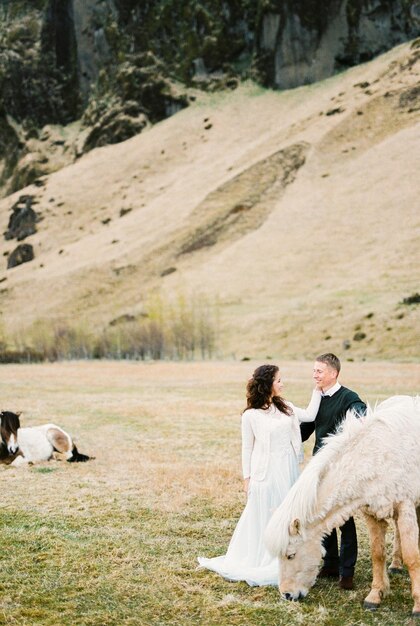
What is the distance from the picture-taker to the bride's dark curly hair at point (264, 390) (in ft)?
28.5

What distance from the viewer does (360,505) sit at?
7.61 m

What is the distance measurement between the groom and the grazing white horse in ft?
2.22

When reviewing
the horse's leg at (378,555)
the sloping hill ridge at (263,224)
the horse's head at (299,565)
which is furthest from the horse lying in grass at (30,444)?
the sloping hill ridge at (263,224)

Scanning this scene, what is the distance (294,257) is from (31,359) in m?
39.8

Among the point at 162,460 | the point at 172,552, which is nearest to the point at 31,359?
the point at 162,460

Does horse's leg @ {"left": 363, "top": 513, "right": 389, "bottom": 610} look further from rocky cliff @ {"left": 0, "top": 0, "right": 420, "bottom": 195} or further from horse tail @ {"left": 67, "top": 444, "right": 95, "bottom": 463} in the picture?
rocky cliff @ {"left": 0, "top": 0, "right": 420, "bottom": 195}

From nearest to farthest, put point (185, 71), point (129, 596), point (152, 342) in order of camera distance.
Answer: point (129, 596), point (152, 342), point (185, 71)

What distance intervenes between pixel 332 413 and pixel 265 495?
142cm

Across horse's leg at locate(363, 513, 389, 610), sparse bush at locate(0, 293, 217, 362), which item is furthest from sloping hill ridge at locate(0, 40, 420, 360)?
horse's leg at locate(363, 513, 389, 610)

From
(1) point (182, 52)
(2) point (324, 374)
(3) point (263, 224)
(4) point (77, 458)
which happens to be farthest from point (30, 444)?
(1) point (182, 52)

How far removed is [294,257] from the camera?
94.6 metres

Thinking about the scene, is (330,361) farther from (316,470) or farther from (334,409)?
(316,470)

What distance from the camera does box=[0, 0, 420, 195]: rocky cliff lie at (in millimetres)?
156375

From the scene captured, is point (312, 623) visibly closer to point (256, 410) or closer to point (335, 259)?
point (256, 410)
